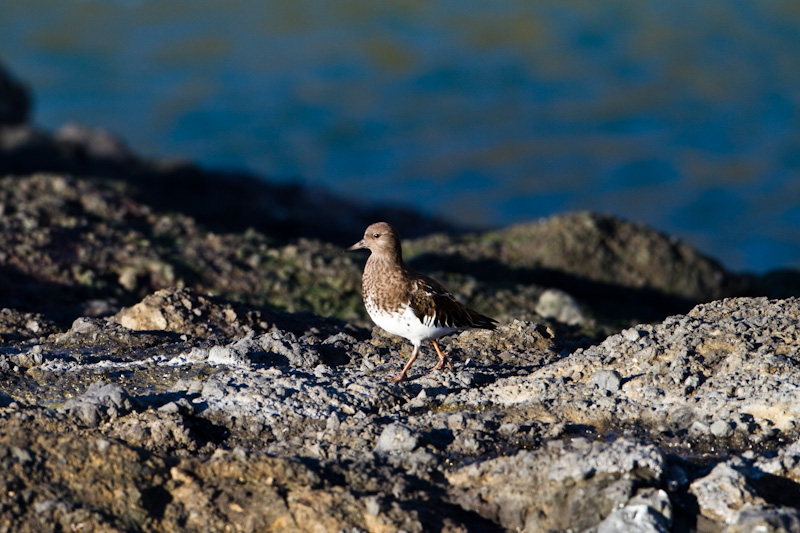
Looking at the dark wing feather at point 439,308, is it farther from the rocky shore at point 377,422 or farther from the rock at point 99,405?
the rock at point 99,405

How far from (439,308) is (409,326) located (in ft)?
0.72

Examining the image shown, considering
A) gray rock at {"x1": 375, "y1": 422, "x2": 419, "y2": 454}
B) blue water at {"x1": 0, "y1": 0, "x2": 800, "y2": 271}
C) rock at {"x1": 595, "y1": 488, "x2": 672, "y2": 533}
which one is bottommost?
rock at {"x1": 595, "y1": 488, "x2": 672, "y2": 533}

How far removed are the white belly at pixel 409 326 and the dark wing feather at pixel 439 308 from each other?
0.03 m

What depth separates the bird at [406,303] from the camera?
5.38m

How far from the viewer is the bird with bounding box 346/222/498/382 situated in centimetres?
538

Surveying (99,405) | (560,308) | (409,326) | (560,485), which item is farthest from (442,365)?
(560,308)

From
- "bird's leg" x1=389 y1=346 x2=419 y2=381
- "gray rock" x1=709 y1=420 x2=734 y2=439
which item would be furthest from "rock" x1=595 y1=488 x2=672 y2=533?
"bird's leg" x1=389 y1=346 x2=419 y2=381


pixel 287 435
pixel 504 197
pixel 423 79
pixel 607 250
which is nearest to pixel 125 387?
pixel 287 435

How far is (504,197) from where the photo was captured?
836 inches

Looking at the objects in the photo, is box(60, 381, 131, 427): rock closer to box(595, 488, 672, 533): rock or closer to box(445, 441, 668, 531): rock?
box(445, 441, 668, 531): rock

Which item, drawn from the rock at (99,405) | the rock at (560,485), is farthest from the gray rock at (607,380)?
the rock at (99,405)

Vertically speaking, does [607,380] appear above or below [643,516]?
above

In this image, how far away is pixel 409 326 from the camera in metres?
5.36

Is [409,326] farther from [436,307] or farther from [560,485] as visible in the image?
[560,485]
